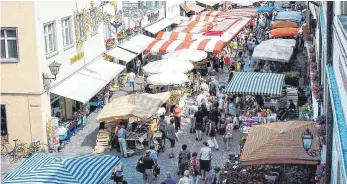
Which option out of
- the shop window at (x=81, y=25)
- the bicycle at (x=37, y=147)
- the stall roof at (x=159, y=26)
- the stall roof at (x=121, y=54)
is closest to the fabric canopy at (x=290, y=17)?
the stall roof at (x=159, y=26)

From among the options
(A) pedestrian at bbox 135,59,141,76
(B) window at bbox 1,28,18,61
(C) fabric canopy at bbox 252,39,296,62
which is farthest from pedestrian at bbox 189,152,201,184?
(A) pedestrian at bbox 135,59,141,76

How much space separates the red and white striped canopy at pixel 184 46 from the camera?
32531mm

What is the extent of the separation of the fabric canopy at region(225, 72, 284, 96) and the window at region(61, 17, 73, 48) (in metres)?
6.75

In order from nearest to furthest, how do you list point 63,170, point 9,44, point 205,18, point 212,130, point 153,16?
1. point 63,170
2. point 9,44
3. point 212,130
4. point 153,16
5. point 205,18

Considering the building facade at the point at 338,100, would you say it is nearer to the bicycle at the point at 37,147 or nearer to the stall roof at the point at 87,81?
the stall roof at the point at 87,81

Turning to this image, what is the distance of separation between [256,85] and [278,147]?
8.11 metres

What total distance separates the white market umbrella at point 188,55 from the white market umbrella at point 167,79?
3.16 metres

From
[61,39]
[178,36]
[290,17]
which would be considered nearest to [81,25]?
[61,39]

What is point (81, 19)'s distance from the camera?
26.0 metres

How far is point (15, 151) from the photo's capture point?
2088cm

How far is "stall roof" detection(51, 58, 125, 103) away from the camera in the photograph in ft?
73.6

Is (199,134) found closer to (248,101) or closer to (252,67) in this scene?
(248,101)

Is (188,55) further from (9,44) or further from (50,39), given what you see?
(9,44)

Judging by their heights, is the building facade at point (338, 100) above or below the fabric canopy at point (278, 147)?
above
